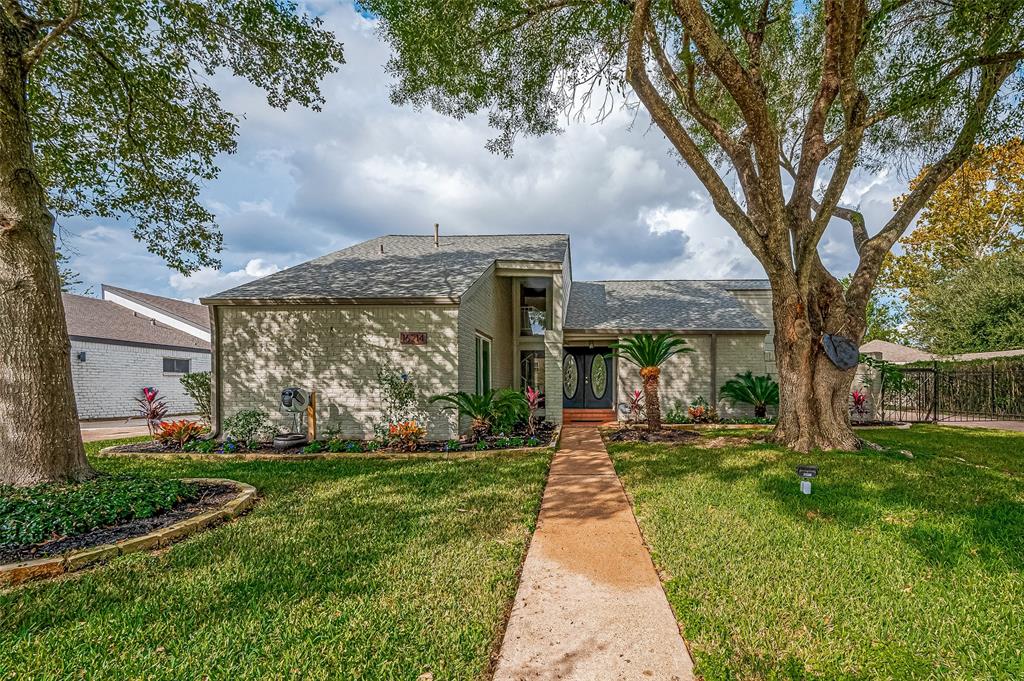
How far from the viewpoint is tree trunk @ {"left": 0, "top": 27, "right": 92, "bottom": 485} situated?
4809 millimetres

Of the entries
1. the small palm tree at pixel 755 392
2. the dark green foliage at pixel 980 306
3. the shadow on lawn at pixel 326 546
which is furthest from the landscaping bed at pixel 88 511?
the dark green foliage at pixel 980 306

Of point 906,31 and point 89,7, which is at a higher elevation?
point 906,31

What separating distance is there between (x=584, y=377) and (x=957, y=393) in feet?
42.0

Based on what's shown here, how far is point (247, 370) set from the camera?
925cm

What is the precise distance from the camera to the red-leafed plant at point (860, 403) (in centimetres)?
1253

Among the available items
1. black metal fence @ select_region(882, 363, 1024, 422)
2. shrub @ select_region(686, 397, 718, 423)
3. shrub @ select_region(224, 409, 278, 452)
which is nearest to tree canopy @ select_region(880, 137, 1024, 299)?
black metal fence @ select_region(882, 363, 1024, 422)

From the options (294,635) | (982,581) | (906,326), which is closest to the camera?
(294,635)

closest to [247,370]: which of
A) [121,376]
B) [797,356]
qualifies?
[797,356]

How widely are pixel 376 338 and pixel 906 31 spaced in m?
11.7

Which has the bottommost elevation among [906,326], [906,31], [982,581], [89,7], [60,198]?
[982,581]

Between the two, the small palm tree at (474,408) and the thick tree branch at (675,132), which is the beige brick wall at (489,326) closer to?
the small palm tree at (474,408)

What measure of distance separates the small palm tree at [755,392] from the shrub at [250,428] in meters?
11.3

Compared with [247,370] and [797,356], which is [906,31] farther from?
[247,370]

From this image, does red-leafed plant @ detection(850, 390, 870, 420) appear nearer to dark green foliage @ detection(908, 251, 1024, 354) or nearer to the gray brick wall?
dark green foliage @ detection(908, 251, 1024, 354)
